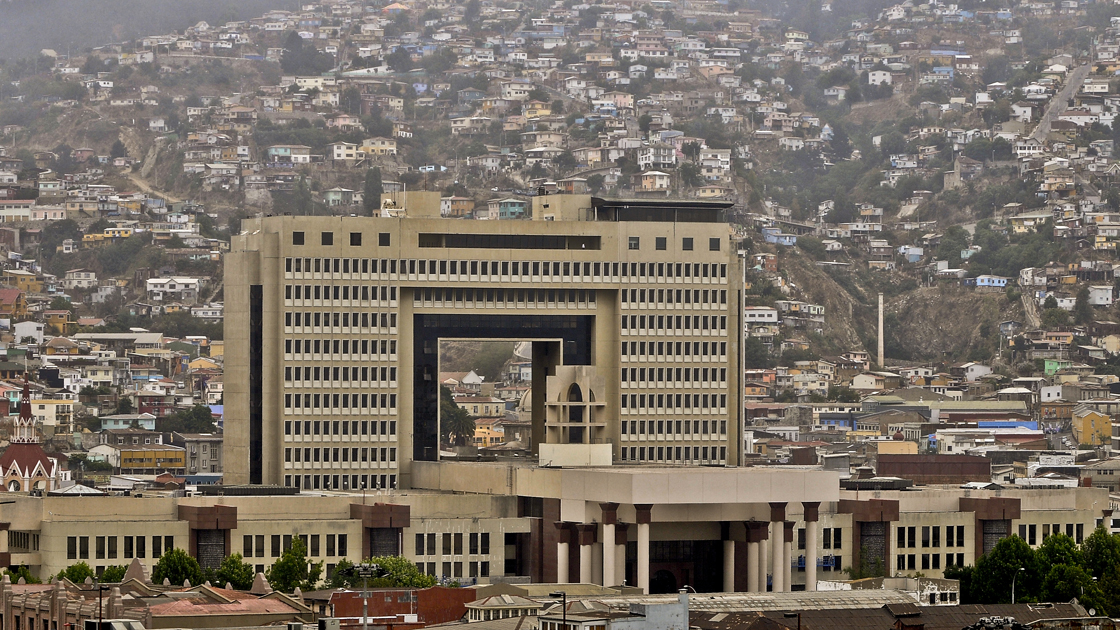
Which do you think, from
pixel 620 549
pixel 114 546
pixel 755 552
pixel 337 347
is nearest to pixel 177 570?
pixel 114 546

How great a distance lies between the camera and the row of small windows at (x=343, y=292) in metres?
176

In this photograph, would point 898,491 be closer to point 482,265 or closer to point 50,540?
point 482,265

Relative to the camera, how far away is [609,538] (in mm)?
152375

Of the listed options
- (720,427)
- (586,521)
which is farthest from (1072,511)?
(586,521)

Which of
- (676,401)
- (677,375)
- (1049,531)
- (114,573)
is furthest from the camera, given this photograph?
(677,375)

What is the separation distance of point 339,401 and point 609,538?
30.1m

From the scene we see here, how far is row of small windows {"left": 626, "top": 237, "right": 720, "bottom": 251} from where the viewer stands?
18238 centimetres

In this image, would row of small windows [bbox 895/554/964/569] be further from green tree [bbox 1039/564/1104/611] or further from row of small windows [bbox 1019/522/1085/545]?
green tree [bbox 1039/564/1104/611]

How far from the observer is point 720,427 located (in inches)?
7259

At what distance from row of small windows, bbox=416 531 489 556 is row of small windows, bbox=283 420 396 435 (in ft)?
53.6

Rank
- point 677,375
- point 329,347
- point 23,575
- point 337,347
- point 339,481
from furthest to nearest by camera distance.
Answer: point 677,375 → point 337,347 → point 329,347 → point 339,481 → point 23,575

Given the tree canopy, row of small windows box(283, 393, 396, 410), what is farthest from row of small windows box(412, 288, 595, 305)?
the tree canopy

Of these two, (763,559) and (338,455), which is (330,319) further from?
(763,559)

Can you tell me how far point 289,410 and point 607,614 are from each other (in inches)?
3024
